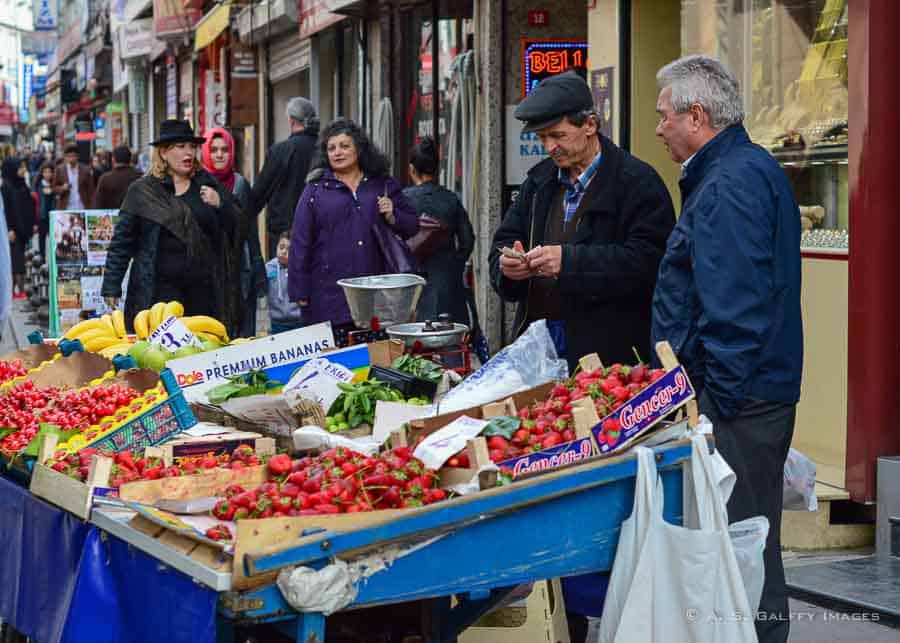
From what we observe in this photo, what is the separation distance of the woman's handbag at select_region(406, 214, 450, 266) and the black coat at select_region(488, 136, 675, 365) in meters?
5.09

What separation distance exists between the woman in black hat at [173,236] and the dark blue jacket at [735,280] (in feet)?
16.3

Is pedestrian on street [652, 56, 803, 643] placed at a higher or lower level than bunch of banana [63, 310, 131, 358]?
higher

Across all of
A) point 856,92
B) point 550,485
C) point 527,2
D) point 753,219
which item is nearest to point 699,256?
point 753,219

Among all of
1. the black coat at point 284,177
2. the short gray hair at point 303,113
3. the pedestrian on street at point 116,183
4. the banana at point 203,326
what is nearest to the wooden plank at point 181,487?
the banana at point 203,326

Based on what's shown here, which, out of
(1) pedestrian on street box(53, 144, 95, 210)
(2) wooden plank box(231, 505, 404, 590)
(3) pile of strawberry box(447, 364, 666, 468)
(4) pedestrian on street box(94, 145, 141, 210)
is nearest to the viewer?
(2) wooden plank box(231, 505, 404, 590)

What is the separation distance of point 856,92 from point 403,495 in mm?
4035

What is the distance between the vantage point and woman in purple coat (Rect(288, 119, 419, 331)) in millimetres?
9102

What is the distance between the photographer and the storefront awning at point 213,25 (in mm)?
21250

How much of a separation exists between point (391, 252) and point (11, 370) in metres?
3.06

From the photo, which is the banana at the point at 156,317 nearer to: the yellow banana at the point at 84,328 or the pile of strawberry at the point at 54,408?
the yellow banana at the point at 84,328

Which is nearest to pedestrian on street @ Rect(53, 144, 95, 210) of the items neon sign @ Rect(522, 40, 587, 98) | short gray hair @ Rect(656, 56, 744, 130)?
neon sign @ Rect(522, 40, 587, 98)

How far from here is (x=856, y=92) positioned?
23.7 feet

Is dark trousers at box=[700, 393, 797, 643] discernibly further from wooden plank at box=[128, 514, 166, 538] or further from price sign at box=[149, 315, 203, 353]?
price sign at box=[149, 315, 203, 353]

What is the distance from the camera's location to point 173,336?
23.0ft
